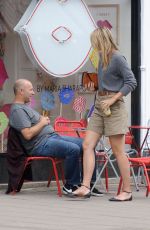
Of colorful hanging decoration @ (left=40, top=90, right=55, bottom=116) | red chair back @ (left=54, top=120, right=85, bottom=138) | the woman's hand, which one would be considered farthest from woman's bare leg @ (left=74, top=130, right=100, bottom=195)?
colorful hanging decoration @ (left=40, top=90, right=55, bottom=116)

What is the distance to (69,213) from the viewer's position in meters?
8.02

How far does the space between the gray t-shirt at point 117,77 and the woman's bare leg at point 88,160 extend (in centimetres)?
53

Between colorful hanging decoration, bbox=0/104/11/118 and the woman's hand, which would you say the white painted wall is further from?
the woman's hand

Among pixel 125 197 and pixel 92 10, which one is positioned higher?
pixel 92 10

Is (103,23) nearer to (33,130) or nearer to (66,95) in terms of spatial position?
(66,95)

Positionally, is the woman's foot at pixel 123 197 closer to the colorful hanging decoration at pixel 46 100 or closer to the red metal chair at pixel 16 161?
the red metal chair at pixel 16 161

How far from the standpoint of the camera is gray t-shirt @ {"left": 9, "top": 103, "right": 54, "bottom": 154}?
9328 mm

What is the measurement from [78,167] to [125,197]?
0.67 m

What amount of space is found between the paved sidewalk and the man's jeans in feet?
0.89

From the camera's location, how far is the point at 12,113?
9.41 meters

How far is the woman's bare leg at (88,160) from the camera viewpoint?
8992mm

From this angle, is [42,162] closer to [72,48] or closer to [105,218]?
[72,48]

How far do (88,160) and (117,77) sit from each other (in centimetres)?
94

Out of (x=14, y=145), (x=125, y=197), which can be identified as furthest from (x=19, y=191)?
(x=125, y=197)
